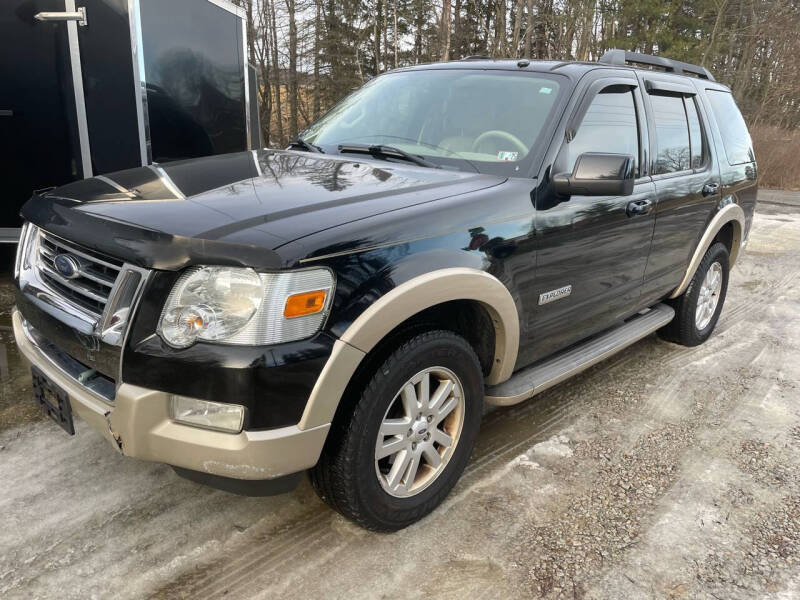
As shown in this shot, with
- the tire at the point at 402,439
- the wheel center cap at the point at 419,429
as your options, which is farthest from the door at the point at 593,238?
the wheel center cap at the point at 419,429

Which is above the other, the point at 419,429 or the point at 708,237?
the point at 708,237

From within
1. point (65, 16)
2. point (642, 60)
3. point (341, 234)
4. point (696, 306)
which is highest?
point (65, 16)

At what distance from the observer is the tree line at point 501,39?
66.3 ft

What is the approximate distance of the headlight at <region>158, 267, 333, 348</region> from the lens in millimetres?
1896

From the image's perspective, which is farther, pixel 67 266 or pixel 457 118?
pixel 457 118

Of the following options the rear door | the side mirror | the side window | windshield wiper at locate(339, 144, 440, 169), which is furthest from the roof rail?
windshield wiper at locate(339, 144, 440, 169)

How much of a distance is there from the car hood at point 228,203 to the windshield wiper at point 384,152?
0.11m

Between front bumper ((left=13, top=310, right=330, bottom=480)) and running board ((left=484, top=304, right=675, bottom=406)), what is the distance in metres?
1.13

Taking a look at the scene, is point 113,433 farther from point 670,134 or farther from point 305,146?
point 670,134

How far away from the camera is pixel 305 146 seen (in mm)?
3453

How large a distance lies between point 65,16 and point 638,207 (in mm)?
4106

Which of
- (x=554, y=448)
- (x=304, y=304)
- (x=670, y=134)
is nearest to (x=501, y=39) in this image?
(x=670, y=134)

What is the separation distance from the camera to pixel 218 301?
192 cm

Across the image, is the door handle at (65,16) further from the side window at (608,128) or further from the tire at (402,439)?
the tire at (402,439)
